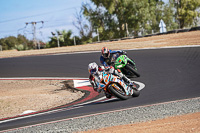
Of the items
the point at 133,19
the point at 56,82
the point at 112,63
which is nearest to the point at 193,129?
the point at 112,63

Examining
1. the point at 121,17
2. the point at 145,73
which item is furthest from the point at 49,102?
the point at 121,17

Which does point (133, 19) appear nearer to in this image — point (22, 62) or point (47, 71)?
point (22, 62)

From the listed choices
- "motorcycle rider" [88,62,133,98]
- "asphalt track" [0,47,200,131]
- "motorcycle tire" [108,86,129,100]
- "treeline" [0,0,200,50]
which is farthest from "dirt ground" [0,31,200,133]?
"treeline" [0,0,200,50]

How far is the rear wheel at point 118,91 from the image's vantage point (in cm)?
909

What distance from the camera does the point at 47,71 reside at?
66.1 feet

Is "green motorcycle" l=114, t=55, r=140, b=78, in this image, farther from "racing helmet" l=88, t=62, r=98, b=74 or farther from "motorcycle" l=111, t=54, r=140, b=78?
"racing helmet" l=88, t=62, r=98, b=74

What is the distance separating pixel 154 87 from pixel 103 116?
4.39 metres

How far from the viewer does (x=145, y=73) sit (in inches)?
586

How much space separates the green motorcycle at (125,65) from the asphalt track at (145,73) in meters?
0.53

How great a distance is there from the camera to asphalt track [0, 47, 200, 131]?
28.4 ft

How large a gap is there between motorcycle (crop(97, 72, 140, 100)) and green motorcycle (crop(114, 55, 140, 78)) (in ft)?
9.31

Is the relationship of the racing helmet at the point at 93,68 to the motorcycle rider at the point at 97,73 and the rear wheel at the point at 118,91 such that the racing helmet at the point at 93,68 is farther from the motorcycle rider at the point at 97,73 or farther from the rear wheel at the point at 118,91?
the rear wheel at the point at 118,91

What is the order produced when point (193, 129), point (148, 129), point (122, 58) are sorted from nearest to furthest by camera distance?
point (193, 129), point (148, 129), point (122, 58)

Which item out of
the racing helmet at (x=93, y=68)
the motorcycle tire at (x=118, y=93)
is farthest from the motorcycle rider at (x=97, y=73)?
the motorcycle tire at (x=118, y=93)
